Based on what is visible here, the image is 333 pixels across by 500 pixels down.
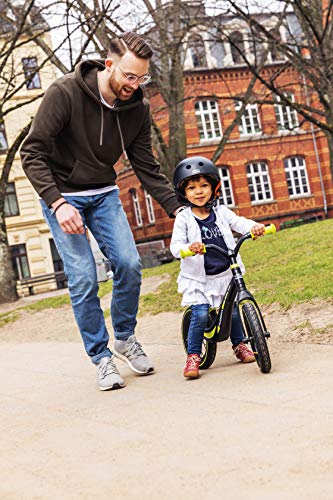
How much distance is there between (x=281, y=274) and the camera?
9805 mm

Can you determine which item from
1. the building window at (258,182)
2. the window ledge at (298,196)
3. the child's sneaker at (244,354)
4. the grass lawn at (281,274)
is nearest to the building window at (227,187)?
the building window at (258,182)

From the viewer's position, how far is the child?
507 cm

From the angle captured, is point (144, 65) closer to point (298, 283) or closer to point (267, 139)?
point (298, 283)

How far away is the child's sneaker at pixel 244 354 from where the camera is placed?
17.0 feet

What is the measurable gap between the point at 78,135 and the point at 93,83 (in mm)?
360

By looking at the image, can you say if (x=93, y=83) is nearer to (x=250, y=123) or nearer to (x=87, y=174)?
(x=87, y=174)

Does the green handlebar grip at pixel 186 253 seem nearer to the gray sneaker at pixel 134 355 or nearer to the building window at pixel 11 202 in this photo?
the gray sneaker at pixel 134 355

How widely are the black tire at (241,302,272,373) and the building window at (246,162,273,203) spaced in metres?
34.8

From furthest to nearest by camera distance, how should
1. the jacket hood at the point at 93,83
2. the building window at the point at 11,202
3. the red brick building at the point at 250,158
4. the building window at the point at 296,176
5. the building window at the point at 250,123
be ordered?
the building window at the point at 296,176
the building window at the point at 250,123
the red brick building at the point at 250,158
the building window at the point at 11,202
the jacket hood at the point at 93,83

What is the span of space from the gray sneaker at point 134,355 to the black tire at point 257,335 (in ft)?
3.22

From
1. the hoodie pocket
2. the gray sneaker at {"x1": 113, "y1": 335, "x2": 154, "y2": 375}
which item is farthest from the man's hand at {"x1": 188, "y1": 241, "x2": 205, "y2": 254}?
the gray sneaker at {"x1": 113, "y1": 335, "x2": 154, "y2": 375}

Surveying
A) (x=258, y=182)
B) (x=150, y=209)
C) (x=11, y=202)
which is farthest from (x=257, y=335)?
(x=258, y=182)

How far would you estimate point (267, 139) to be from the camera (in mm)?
39500

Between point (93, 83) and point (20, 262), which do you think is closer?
point (93, 83)
